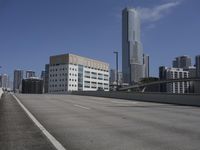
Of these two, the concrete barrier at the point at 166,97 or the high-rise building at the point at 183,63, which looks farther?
the high-rise building at the point at 183,63

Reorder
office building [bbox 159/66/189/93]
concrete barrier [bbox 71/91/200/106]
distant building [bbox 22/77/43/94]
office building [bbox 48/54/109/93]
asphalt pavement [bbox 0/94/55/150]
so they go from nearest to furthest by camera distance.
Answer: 1. asphalt pavement [bbox 0/94/55/150]
2. concrete barrier [bbox 71/91/200/106]
3. office building [bbox 159/66/189/93]
4. office building [bbox 48/54/109/93]
5. distant building [bbox 22/77/43/94]

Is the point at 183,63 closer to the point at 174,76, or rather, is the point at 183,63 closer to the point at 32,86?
the point at 174,76

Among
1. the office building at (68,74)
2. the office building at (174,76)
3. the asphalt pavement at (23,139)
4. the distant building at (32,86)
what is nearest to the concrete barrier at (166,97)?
the asphalt pavement at (23,139)

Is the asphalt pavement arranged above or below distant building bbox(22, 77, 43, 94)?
below

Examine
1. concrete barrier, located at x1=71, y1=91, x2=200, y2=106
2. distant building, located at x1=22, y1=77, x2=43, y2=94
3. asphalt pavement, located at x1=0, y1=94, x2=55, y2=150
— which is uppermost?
distant building, located at x1=22, y1=77, x2=43, y2=94

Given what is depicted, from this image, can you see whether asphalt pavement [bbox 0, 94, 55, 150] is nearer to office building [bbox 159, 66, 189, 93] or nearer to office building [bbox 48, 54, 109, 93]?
office building [bbox 159, 66, 189, 93]

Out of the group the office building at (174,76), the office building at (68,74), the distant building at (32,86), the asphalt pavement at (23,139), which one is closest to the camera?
the asphalt pavement at (23,139)

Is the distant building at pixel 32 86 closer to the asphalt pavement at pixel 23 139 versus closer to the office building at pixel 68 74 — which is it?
the office building at pixel 68 74

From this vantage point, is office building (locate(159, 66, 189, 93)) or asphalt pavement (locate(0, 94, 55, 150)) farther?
office building (locate(159, 66, 189, 93))

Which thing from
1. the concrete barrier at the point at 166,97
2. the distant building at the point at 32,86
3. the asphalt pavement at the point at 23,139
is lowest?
the asphalt pavement at the point at 23,139

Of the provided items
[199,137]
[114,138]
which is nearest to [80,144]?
[114,138]

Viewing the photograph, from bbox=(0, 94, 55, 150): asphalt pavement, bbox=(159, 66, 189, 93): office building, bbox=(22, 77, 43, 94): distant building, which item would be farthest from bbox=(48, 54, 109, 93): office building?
bbox=(0, 94, 55, 150): asphalt pavement

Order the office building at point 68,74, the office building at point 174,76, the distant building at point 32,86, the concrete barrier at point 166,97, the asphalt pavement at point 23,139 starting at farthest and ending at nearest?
A: the distant building at point 32,86 < the office building at point 68,74 < the office building at point 174,76 < the concrete barrier at point 166,97 < the asphalt pavement at point 23,139

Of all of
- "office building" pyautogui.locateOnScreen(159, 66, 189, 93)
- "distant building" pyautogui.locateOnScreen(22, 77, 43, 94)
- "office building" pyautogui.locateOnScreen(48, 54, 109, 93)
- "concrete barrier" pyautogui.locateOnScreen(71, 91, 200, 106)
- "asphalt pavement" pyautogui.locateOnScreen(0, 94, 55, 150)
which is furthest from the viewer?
"distant building" pyautogui.locateOnScreen(22, 77, 43, 94)
